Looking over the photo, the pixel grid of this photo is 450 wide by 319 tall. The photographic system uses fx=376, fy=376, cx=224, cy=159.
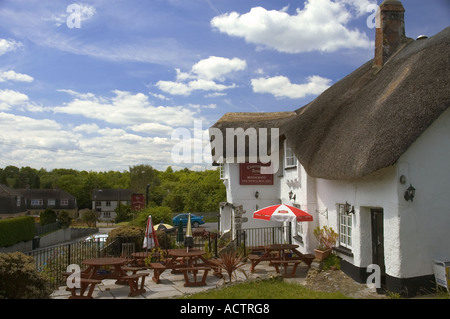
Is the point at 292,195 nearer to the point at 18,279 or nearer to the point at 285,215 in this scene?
the point at 285,215

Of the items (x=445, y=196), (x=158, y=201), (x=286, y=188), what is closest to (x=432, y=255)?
(x=445, y=196)

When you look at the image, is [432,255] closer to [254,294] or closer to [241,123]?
[254,294]

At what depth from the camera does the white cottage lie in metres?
8.53

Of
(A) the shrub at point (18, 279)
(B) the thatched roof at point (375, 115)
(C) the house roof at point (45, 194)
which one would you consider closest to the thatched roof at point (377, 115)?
(B) the thatched roof at point (375, 115)

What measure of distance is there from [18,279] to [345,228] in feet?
28.7

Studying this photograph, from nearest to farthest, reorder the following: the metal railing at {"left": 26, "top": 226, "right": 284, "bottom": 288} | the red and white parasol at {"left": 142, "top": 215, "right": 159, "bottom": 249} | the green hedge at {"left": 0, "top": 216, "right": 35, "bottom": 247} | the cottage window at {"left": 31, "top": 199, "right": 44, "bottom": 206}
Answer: the red and white parasol at {"left": 142, "top": 215, "right": 159, "bottom": 249}
the metal railing at {"left": 26, "top": 226, "right": 284, "bottom": 288}
the green hedge at {"left": 0, "top": 216, "right": 35, "bottom": 247}
the cottage window at {"left": 31, "top": 199, "right": 44, "bottom": 206}

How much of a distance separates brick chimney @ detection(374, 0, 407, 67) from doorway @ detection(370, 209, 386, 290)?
20.2ft

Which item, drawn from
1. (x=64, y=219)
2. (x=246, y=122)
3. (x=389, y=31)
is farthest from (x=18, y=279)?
(x=64, y=219)

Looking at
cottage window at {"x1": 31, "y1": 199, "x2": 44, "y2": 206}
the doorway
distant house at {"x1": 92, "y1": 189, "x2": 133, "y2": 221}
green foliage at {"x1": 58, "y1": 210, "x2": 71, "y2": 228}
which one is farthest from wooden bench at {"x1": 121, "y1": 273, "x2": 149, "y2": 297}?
cottage window at {"x1": 31, "y1": 199, "x2": 44, "y2": 206}

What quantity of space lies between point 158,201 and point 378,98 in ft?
152

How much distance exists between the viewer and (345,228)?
1146 centimetres

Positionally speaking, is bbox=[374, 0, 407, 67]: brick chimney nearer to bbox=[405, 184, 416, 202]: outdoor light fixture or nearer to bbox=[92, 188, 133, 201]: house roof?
bbox=[405, 184, 416, 202]: outdoor light fixture

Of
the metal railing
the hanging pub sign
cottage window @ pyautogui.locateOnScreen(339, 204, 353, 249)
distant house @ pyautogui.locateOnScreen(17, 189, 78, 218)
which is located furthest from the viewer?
distant house @ pyautogui.locateOnScreen(17, 189, 78, 218)
